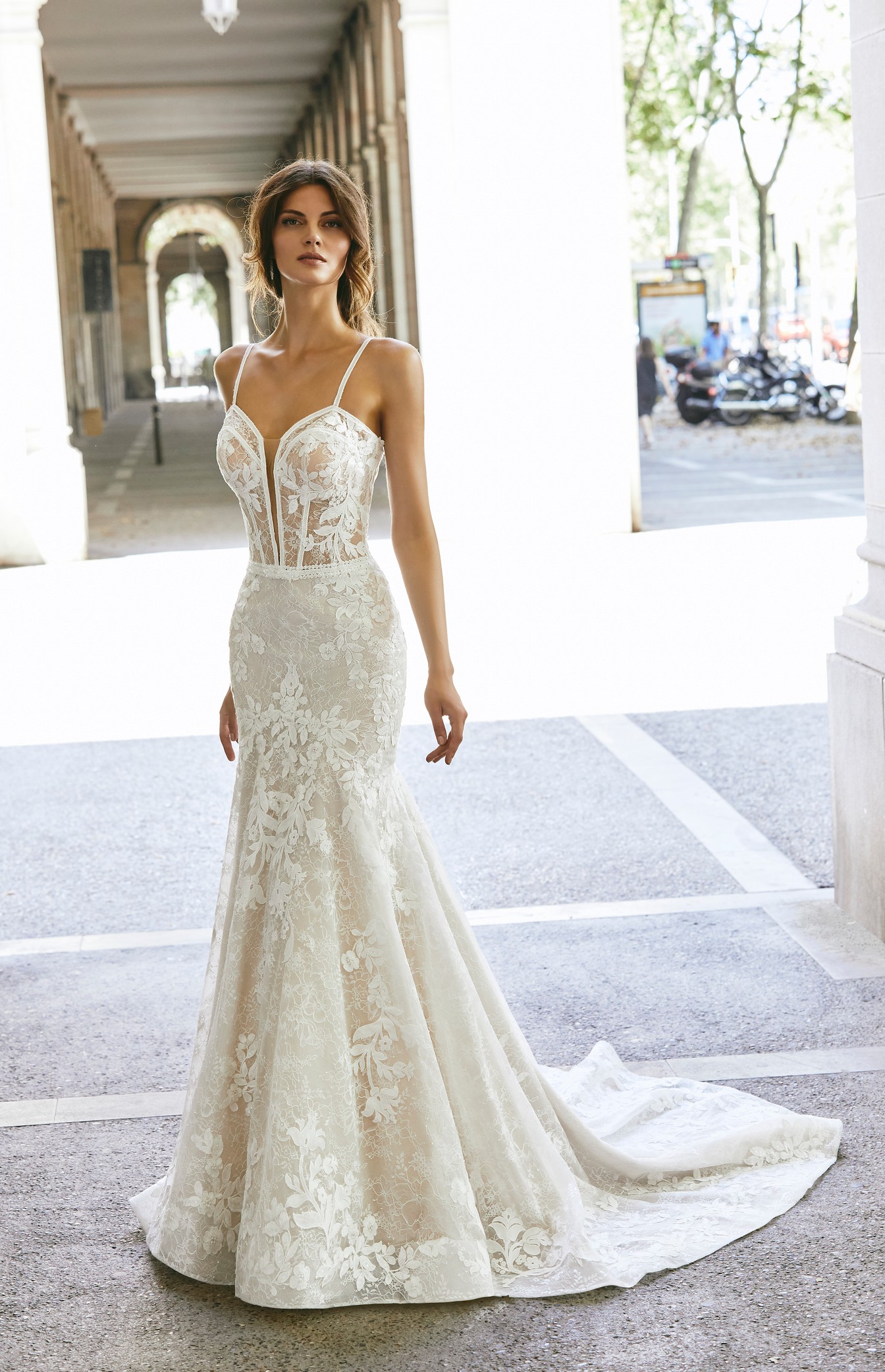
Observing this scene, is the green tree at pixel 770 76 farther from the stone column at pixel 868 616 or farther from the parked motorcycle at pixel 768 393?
the stone column at pixel 868 616

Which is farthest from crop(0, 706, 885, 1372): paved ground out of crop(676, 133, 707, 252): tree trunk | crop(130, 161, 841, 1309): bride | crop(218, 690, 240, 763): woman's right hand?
crop(676, 133, 707, 252): tree trunk

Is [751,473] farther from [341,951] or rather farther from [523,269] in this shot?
[341,951]

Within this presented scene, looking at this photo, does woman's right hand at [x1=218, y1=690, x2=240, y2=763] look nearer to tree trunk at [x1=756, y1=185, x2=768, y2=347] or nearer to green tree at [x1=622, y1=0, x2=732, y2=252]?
green tree at [x1=622, y1=0, x2=732, y2=252]

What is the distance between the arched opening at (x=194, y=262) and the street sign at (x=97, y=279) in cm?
2253

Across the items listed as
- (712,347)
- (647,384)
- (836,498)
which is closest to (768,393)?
(712,347)

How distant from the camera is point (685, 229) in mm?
34469

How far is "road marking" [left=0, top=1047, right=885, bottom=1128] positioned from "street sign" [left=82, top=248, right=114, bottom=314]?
1797 centimetres

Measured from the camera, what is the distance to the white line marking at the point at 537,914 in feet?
16.4

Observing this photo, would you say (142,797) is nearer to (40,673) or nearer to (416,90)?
(40,673)

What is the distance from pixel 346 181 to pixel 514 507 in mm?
11187

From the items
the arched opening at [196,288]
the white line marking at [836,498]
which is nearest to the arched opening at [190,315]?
the arched opening at [196,288]

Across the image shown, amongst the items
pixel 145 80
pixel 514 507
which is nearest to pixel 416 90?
pixel 514 507

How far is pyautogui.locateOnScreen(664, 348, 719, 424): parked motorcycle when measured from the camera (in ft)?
92.9

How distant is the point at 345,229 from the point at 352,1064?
1.49m
